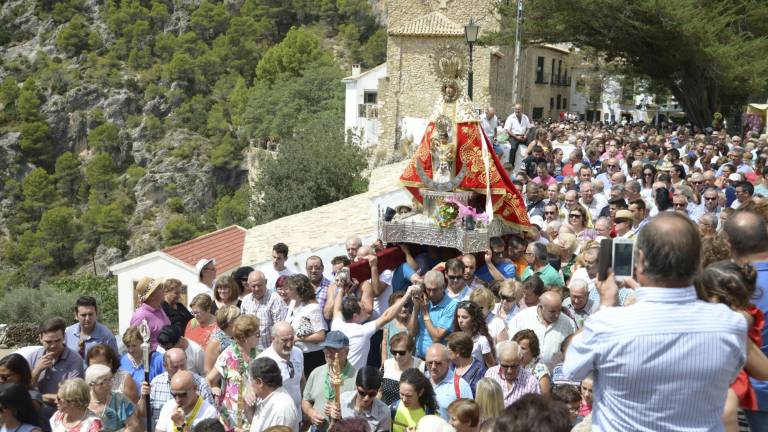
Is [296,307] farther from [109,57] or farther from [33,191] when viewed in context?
[109,57]

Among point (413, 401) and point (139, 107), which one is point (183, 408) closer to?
point (413, 401)

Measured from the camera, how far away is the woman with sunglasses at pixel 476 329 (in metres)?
6.08

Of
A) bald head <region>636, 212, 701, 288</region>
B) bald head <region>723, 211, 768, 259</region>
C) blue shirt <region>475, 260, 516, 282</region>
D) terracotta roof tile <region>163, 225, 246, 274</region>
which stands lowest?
terracotta roof tile <region>163, 225, 246, 274</region>

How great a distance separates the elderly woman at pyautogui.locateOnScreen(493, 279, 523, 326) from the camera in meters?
6.82

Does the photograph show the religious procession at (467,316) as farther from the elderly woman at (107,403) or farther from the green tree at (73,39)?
the green tree at (73,39)

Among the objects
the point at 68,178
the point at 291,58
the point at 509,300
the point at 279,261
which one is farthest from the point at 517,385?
the point at 68,178

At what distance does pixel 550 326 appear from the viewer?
6.26 meters

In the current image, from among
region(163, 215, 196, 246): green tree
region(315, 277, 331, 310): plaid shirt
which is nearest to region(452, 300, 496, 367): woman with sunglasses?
region(315, 277, 331, 310): plaid shirt

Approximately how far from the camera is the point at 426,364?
568 centimetres

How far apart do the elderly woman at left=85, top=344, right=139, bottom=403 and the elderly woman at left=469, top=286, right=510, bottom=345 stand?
2610mm

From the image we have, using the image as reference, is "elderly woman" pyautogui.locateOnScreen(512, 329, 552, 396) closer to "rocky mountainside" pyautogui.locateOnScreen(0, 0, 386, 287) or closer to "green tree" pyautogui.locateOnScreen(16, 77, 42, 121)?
"rocky mountainside" pyautogui.locateOnScreen(0, 0, 386, 287)

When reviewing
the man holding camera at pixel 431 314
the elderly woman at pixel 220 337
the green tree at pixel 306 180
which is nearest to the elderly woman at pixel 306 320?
the elderly woman at pixel 220 337

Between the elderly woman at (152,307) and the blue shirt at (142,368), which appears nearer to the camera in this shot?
the blue shirt at (142,368)

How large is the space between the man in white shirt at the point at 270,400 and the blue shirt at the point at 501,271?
358 cm
